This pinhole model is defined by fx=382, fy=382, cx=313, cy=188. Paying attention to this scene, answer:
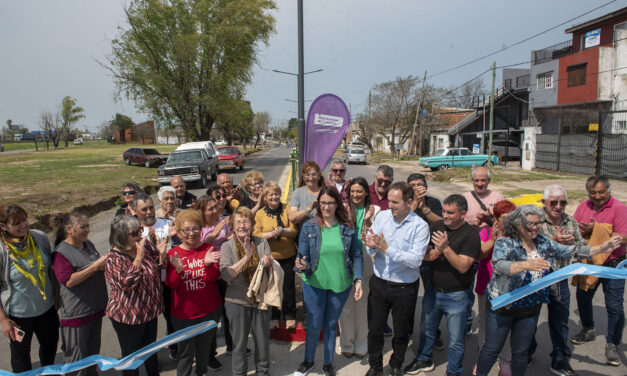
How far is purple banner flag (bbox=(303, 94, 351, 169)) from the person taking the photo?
614 cm

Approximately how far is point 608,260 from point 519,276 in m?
1.58

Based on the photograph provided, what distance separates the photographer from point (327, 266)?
3.44 metres

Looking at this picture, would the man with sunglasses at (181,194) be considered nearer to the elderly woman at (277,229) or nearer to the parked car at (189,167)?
the elderly woman at (277,229)

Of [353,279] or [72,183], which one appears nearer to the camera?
[353,279]

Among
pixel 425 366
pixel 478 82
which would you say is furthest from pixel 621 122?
pixel 478 82

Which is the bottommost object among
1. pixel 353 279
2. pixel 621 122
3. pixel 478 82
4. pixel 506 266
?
pixel 353 279

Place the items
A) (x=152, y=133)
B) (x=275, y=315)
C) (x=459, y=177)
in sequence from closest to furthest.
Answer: (x=275, y=315)
(x=459, y=177)
(x=152, y=133)

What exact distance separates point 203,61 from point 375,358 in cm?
2911

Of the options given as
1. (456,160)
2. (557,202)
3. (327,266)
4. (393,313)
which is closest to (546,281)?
(557,202)

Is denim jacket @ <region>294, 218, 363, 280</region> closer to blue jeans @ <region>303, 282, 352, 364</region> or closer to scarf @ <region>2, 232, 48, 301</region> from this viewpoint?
blue jeans @ <region>303, 282, 352, 364</region>

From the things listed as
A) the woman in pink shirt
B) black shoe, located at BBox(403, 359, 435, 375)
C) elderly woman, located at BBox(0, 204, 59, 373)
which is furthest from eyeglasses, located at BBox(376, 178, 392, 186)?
elderly woman, located at BBox(0, 204, 59, 373)

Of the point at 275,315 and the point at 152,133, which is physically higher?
the point at 152,133

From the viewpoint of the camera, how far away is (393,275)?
3354 mm

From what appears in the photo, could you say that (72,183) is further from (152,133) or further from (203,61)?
(152,133)
